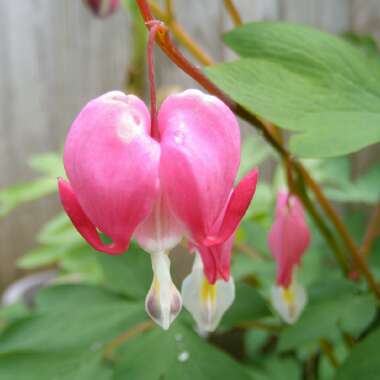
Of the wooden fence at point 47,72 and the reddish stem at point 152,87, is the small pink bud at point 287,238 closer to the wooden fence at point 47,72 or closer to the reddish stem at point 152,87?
the reddish stem at point 152,87

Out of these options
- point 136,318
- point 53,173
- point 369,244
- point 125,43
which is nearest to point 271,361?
point 369,244

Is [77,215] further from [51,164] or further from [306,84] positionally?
[51,164]

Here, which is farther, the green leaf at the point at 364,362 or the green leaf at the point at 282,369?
the green leaf at the point at 282,369

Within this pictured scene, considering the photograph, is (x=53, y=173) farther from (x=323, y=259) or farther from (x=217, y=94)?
(x=217, y=94)

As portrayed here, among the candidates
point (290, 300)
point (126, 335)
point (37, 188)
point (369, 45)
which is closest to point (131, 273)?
point (126, 335)

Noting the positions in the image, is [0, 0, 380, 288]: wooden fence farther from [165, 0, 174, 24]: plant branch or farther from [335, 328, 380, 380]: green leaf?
[335, 328, 380, 380]: green leaf

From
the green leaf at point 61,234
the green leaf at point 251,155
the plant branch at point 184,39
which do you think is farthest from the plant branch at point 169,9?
the green leaf at point 61,234
